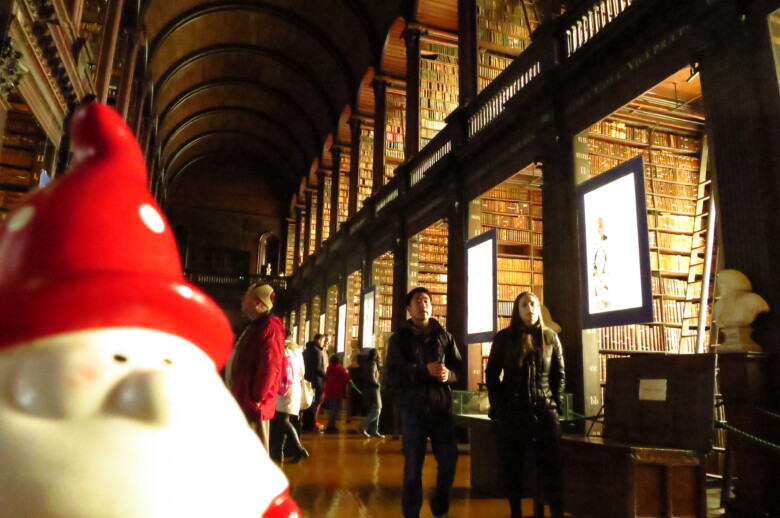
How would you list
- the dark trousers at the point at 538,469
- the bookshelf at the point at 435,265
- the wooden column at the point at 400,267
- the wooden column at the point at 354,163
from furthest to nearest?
1. the wooden column at the point at 354,163
2. the bookshelf at the point at 435,265
3. the wooden column at the point at 400,267
4. the dark trousers at the point at 538,469

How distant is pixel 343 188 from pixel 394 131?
3062 millimetres

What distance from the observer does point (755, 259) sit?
10.1ft

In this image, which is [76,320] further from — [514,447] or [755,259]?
[755,259]

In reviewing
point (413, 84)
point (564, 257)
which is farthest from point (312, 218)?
point (564, 257)

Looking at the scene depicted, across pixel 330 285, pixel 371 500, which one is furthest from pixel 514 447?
pixel 330 285

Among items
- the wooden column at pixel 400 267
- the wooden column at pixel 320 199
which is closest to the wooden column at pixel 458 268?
the wooden column at pixel 400 267

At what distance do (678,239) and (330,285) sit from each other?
8315 mm

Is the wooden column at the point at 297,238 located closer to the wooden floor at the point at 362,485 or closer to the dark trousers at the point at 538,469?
the wooden floor at the point at 362,485

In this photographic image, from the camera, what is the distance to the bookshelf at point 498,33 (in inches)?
271

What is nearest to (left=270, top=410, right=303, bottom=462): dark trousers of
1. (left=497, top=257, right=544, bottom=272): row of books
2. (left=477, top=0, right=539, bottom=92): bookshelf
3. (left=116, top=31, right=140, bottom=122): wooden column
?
(left=497, top=257, right=544, bottom=272): row of books

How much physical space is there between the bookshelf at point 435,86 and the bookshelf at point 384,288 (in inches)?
91.8

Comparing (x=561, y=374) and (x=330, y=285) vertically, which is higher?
(x=330, y=285)

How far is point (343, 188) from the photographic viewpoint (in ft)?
43.3

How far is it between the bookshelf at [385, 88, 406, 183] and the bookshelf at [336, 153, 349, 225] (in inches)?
107
